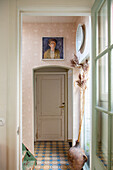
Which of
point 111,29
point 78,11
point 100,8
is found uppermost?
point 78,11

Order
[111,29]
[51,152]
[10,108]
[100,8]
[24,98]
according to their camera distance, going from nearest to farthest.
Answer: [111,29]
[100,8]
[10,108]
[24,98]
[51,152]

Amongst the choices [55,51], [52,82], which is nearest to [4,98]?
[55,51]

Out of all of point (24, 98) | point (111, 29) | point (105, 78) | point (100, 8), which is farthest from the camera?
point (24, 98)

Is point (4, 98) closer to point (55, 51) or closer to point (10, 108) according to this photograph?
point (10, 108)

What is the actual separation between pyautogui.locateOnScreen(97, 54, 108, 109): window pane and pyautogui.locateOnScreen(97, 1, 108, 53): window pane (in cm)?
10

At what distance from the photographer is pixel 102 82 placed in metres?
1.29

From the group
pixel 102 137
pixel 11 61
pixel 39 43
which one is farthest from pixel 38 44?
pixel 102 137

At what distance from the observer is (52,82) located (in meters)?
5.48

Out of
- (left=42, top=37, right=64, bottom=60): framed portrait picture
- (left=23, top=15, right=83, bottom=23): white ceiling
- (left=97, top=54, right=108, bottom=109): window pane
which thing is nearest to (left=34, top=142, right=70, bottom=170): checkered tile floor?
(left=42, top=37, right=64, bottom=60): framed portrait picture

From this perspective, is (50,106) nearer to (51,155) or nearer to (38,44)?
Result: (51,155)

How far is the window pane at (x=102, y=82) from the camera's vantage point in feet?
3.91

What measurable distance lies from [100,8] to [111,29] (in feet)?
1.15

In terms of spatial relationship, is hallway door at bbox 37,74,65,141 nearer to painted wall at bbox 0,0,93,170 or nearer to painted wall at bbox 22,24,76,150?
painted wall at bbox 22,24,76,150

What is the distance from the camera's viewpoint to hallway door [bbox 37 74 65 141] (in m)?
5.45
